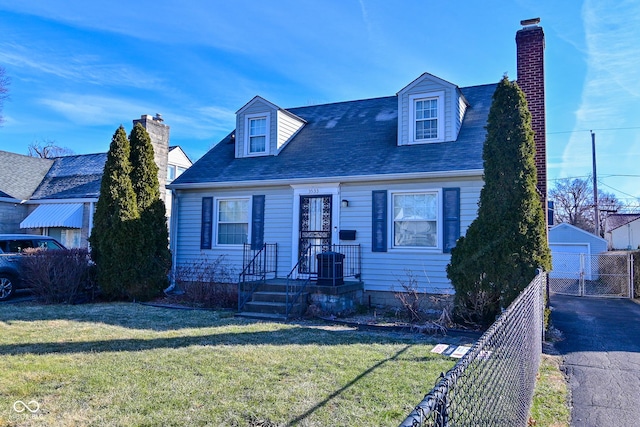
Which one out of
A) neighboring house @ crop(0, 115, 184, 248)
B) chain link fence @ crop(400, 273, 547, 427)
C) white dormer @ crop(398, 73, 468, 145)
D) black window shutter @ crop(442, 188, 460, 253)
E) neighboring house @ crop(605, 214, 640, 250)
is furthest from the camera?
neighboring house @ crop(605, 214, 640, 250)

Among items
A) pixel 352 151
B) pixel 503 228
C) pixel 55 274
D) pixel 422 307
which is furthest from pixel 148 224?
pixel 503 228

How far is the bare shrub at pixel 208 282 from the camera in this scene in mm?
10336

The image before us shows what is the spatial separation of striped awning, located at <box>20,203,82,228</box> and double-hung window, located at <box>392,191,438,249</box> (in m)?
12.6

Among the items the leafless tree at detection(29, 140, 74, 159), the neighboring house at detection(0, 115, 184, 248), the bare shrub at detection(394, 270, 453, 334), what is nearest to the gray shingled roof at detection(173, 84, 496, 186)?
the bare shrub at detection(394, 270, 453, 334)

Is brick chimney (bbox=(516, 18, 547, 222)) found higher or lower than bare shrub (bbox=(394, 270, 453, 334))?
higher

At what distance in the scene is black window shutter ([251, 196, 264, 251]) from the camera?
1154cm

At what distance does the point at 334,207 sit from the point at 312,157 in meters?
1.85

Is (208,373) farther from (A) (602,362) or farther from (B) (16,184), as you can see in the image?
(B) (16,184)

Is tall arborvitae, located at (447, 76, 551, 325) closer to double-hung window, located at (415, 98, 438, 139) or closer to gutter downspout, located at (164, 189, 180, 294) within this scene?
double-hung window, located at (415, 98, 438, 139)

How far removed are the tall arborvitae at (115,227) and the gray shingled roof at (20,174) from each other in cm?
959

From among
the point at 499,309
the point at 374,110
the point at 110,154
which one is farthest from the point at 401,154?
the point at 110,154

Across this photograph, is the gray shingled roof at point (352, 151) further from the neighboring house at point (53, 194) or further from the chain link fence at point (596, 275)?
the chain link fence at point (596, 275)

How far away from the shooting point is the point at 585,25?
1142cm

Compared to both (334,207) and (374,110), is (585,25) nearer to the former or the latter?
(374,110)
